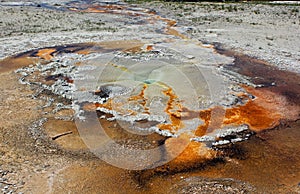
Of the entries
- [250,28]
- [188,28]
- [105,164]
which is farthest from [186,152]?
[250,28]

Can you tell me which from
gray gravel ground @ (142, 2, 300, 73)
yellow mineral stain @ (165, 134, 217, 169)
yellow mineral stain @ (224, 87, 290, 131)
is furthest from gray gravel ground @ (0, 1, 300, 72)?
yellow mineral stain @ (165, 134, 217, 169)

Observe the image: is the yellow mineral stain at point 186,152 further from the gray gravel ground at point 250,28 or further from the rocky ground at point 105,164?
the gray gravel ground at point 250,28

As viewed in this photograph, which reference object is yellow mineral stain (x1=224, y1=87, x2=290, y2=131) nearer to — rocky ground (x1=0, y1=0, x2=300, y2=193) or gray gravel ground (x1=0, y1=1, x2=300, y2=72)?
rocky ground (x1=0, y1=0, x2=300, y2=193)

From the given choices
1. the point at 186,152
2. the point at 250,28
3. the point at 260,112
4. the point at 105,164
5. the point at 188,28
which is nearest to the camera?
the point at 105,164

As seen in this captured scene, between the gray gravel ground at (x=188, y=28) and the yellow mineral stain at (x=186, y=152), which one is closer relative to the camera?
the yellow mineral stain at (x=186, y=152)

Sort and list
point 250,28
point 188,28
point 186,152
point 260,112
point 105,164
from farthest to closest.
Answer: point 188,28
point 250,28
point 260,112
point 186,152
point 105,164

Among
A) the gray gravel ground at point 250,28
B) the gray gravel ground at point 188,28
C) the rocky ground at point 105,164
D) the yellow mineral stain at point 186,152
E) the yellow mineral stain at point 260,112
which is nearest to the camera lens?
the rocky ground at point 105,164

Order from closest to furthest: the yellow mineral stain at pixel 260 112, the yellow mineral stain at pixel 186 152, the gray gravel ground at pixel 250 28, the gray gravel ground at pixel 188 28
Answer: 1. the yellow mineral stain at pixel 186 152
2. the yellow mineral stain at pixel 260 112
3. the gray gravel ground at pixel 250 28
4. the gray gravel ground at pixel 188 28

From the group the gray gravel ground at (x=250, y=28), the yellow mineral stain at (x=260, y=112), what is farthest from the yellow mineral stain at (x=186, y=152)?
the gray gravel ground at (x=250, y=28)

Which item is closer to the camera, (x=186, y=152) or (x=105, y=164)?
(x=105, y=164)

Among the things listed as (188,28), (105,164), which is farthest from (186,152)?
(188,28)

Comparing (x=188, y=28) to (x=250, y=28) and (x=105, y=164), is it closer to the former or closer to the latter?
(x=250, y=28)

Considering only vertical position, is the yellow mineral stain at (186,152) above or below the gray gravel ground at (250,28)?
below

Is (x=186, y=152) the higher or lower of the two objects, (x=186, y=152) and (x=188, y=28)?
the lower
